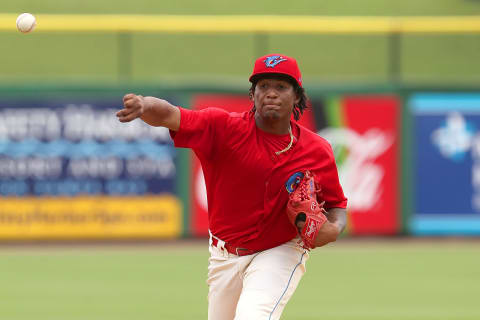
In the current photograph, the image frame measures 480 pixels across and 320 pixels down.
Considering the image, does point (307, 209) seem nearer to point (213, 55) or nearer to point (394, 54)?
point (394, 54)

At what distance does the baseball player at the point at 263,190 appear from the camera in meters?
5.04

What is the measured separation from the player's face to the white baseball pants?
2.45ft

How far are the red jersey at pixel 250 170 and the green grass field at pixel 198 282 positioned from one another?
9.69 ft

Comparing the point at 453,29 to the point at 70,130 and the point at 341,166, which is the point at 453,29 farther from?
the point at 70,130

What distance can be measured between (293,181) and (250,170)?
0.78ft

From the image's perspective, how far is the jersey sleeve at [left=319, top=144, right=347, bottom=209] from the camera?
5285 mm

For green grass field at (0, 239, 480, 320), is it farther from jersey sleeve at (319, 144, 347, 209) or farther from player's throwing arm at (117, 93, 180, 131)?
player's throwing arm at (117, 93, 180, 131)

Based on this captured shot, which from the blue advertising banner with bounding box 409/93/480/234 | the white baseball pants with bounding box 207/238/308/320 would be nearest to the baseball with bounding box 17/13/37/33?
the white baseball pants with bounding box 207/238/308/320

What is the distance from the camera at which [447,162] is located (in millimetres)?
13594

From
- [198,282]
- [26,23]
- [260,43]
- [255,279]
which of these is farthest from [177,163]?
[255,279]

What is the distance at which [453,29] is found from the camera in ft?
49.1

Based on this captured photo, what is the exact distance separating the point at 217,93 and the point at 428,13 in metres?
7.61

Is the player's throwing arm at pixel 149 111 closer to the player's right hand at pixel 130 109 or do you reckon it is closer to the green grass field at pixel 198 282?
the player's right hand at pixel 130 109

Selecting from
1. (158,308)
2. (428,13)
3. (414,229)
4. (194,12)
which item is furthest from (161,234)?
(428,13)
